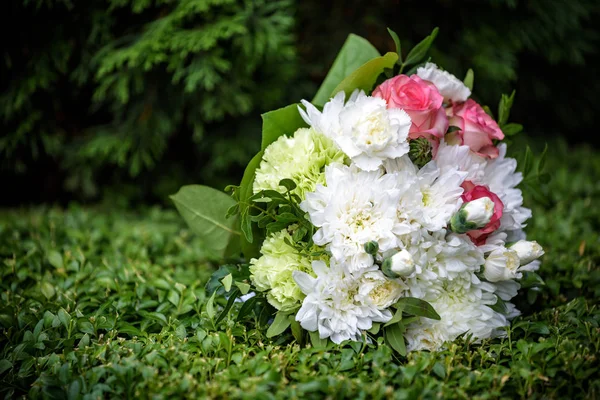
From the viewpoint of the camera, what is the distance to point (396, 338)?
1207mm

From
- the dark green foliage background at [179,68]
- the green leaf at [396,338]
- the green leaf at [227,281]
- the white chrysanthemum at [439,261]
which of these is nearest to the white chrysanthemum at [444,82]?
the white chrysanthemum at [439,261]

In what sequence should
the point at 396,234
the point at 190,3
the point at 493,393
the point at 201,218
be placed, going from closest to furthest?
the point at 493,393, the point at 396,234, the point at 201,218, the point at 190,3

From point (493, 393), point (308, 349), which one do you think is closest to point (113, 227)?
point (308, 349)

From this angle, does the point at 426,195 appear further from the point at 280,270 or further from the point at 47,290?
the point at 47,290

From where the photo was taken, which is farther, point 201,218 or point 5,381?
point 201,218

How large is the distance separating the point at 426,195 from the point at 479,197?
14 centimetres

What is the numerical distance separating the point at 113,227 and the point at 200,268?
634mm

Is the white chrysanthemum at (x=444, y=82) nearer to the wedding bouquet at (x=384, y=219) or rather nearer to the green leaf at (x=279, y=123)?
the wedding bouquet at (x=384, y=219)

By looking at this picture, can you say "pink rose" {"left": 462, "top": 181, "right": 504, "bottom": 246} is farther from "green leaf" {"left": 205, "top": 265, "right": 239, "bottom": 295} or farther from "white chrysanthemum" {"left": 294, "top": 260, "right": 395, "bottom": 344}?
"green leaf" {"left": 205, "top": 265, "right": 239, "bottom": 295}

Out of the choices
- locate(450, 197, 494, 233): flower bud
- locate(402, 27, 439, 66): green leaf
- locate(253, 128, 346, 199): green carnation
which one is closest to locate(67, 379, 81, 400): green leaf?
locate(253, 128, 346, 199): green carnation

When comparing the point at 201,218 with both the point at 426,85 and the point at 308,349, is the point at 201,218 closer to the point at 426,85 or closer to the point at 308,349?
the point at 308,349

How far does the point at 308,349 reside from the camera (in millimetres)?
1193

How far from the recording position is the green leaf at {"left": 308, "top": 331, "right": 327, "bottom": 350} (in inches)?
47.4

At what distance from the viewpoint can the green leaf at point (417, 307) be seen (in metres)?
1.17
